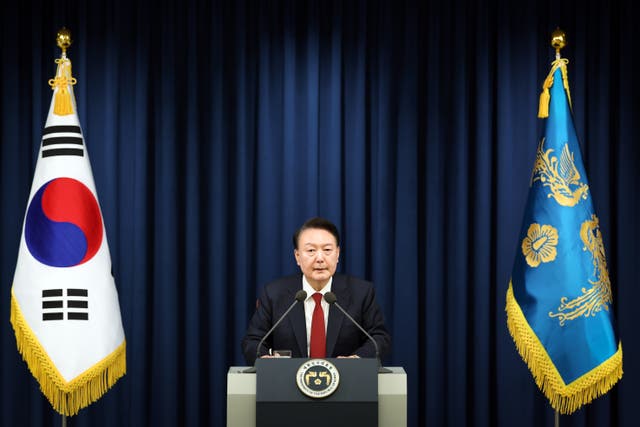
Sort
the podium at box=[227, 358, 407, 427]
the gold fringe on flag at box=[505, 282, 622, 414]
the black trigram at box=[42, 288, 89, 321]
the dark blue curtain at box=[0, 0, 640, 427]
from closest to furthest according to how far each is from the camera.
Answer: the podium at box=[227, 358, 407, 427]
the gold fringe on flag at box=[505, 282, 622, 414]
the black trigram at box=[42, 288, 89, 321]
the dark blue curtain at box=[0, 0, 640, 427]

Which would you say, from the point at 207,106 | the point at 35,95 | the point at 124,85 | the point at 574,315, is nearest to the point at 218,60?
the point at 207,106

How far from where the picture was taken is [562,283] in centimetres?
385

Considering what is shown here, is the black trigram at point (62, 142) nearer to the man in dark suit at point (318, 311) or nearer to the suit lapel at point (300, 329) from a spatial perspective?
the man in dark suit at point (318, 311)

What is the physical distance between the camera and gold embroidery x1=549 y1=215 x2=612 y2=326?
3.82 metres

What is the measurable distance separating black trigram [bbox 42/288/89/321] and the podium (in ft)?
5.51

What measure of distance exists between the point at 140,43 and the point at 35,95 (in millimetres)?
707

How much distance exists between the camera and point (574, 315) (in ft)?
12.5

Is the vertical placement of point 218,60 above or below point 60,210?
above

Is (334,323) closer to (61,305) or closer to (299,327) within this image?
(299,327)

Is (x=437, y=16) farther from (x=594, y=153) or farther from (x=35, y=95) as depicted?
(x=35, y=95)

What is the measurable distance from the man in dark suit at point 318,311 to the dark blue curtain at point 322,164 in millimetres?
1226

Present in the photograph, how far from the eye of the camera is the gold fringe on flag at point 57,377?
3836 mm

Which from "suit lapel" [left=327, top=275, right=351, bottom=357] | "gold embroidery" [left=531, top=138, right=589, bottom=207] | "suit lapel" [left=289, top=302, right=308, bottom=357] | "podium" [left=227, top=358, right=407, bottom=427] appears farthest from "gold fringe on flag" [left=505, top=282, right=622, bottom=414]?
"podium" [left=227, top=358, right=407, bottom=427]

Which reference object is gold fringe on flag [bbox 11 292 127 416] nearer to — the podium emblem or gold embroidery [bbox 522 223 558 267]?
the podium emblem
